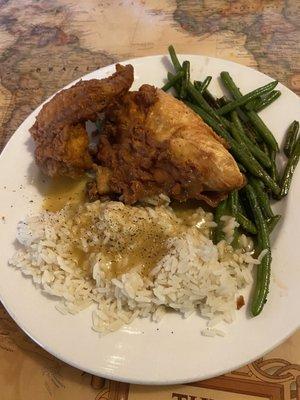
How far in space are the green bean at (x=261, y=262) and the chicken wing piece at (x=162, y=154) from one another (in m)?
0.16

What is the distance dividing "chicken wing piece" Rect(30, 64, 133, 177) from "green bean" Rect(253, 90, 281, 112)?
874mm

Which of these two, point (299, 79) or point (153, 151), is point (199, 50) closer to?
point (299, 79)

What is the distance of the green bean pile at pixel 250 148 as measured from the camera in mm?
2582

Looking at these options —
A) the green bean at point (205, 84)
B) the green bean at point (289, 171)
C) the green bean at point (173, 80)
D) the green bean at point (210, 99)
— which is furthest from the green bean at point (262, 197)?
the green bean at point (173, 80)

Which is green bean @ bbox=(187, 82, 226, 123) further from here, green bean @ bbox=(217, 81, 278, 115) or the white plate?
the white plate

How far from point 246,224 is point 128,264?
75 cm

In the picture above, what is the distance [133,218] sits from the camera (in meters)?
2.65

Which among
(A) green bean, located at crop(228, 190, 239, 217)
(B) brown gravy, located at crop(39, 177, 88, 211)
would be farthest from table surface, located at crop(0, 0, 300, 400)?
(A) green bean, located at crop(228, 190, 239, 217)

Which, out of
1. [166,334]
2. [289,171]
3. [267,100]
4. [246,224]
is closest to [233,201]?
[246,224]

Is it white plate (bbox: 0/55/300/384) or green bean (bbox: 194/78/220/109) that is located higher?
green bean (bbox: 194/78/220/109)

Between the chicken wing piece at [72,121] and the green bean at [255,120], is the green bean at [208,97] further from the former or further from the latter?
the chicken wing piece at [72,121]

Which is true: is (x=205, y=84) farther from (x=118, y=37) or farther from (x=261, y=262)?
(x=118, y=37)

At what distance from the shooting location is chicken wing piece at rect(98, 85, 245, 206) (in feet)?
8.41

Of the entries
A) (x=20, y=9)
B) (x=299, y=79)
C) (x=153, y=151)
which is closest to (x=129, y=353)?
(x=153, y=151)
